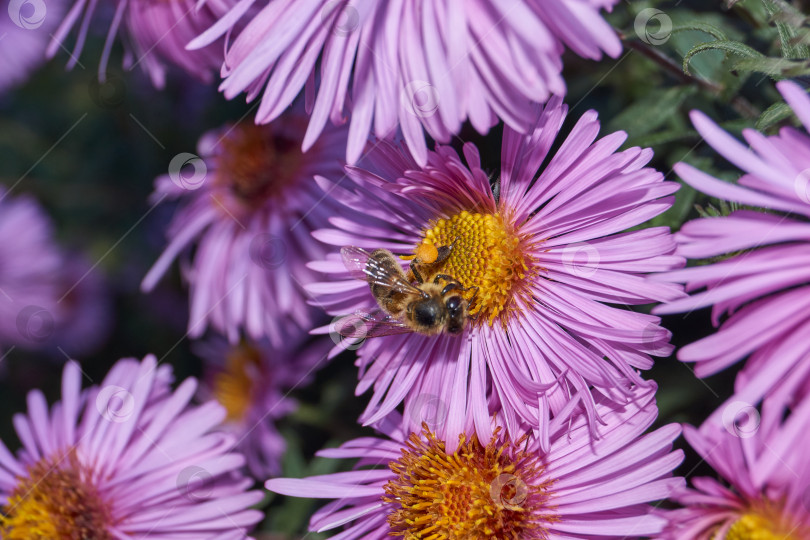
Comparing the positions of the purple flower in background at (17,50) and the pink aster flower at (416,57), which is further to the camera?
the purple flower in background at (17,50)

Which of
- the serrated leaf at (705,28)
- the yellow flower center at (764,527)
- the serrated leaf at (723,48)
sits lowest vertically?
the yellow flower center at (764,527)

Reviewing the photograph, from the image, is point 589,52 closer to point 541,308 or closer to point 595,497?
point 541,308

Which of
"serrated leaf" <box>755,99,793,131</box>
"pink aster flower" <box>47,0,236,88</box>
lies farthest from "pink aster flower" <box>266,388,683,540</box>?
"pink aster flower" <box>47,0,236,88</box>

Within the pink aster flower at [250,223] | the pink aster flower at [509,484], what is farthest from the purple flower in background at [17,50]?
the pink aster flower at [509,484]

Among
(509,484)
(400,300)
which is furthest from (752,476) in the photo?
(400,300)

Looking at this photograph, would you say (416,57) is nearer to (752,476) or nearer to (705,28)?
(705,28)

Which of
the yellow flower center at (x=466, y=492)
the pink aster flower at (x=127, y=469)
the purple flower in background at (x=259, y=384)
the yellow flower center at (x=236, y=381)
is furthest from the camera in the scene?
the yellow flower center at (x=236, y=381)

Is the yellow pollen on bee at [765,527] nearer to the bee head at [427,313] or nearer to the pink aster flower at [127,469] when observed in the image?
the bee head at [427,313]

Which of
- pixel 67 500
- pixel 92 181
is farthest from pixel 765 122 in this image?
pixel 92 181
